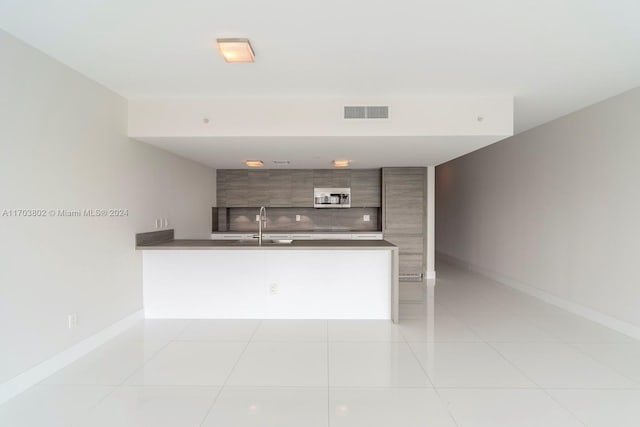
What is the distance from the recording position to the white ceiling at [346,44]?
2.00 metres

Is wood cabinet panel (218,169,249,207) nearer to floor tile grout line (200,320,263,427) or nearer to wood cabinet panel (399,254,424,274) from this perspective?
wood cabinet panel (399,254,424,274)

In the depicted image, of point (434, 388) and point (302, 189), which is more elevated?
point (302, 189)

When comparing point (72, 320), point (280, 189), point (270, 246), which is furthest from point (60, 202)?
point (280, 189)

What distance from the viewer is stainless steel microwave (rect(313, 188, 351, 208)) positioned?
6676 mm

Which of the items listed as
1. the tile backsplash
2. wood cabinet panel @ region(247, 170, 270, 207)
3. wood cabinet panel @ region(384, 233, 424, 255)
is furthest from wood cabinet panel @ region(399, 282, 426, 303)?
wood cabinet panel @ region(247, 170, 270, 207)

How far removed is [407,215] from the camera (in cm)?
613

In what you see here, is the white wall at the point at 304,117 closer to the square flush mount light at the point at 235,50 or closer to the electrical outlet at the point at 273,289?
the square flush mount light at the point at 235,50

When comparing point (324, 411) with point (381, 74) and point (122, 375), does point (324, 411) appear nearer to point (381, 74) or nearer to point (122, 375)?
point (122, 375)

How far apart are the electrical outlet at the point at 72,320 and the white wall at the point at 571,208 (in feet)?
17.1

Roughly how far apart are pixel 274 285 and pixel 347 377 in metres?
1.66

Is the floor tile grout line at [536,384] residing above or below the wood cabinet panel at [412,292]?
above

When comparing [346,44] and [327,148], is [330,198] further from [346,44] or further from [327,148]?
[346,44]

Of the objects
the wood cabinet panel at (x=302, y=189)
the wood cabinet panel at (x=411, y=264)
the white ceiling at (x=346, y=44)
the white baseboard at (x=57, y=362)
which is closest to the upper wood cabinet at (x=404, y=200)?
the wood cabinet panel at (x=411, y=264)

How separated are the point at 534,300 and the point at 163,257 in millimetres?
4946
